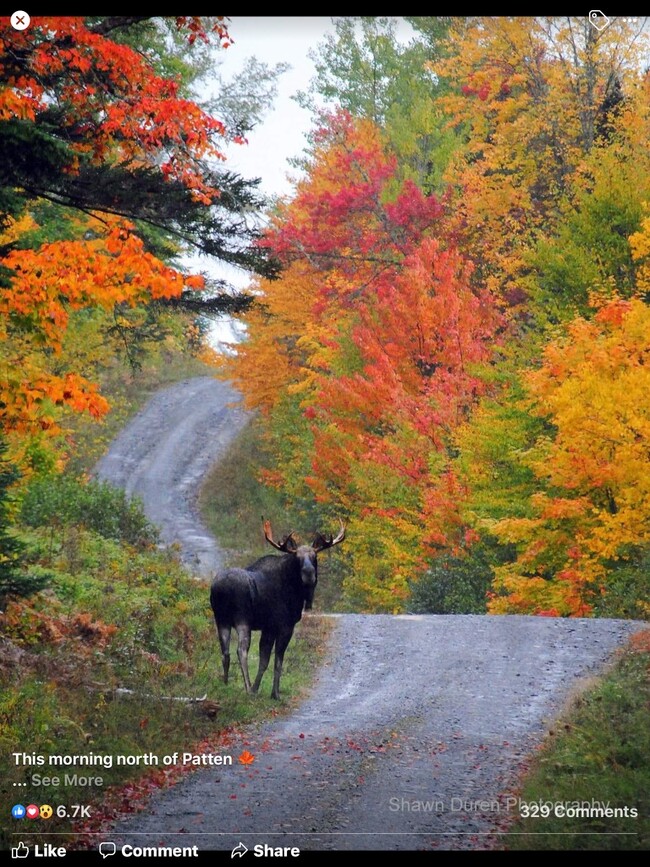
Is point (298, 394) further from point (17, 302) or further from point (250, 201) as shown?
point (17, 302)

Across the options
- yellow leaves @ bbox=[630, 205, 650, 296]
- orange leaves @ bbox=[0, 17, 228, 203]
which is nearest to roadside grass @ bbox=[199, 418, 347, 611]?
yellow leaves @ bbox=[630, 205, 650, 296]

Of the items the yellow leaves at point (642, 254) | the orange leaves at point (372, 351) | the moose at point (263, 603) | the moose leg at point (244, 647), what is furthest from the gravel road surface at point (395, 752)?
the orange leaves at point (372, 351)

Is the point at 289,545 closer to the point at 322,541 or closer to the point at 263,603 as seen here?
the point at 322,541

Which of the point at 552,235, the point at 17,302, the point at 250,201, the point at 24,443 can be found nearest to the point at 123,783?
the point at 17,302

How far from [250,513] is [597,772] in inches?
1191

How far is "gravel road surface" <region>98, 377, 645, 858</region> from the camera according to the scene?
723cm

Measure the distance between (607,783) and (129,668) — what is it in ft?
17.9

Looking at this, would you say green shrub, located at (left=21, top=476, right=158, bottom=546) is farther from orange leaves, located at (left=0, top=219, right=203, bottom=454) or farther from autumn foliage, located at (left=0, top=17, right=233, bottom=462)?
orange leaves, located at (left=0, top=219, right=203, bottom=454)

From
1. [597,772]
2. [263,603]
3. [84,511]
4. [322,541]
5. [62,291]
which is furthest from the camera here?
[84,511]

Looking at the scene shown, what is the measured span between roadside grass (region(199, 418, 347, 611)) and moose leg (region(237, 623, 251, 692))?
14405mm

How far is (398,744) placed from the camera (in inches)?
381

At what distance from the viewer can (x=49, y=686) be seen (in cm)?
1012

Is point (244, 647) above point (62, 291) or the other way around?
the other way around

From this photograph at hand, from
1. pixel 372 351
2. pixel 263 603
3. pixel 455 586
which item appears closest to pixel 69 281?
pixel 263 603
